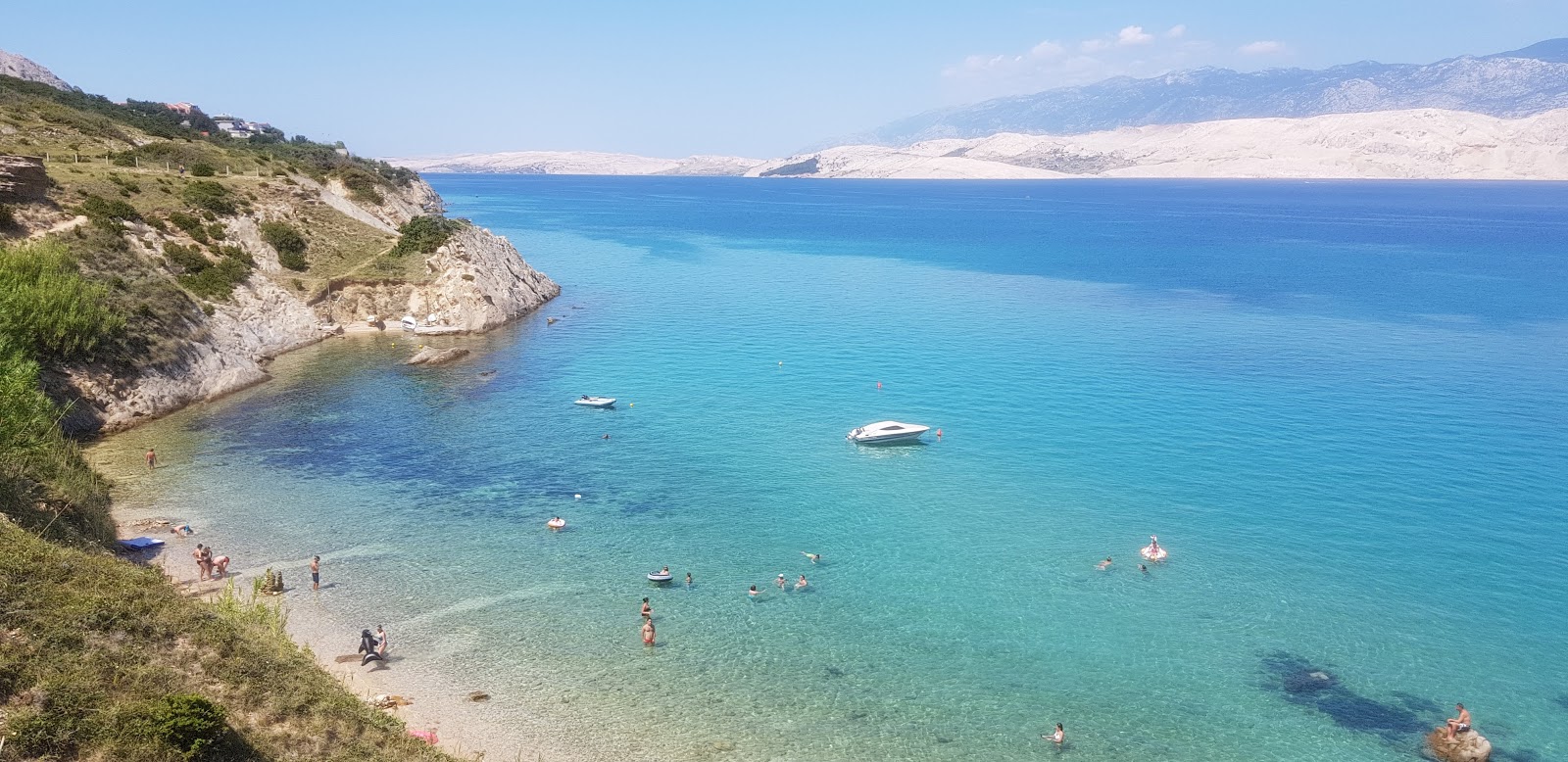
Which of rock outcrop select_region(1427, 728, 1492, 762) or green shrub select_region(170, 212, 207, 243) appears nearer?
rock outcrop select_region(1427, 728, 1492, 762)

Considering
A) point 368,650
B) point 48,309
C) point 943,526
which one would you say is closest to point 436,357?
point 48,309

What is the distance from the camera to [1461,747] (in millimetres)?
24984

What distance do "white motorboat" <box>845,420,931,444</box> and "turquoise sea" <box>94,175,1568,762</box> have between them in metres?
1.04

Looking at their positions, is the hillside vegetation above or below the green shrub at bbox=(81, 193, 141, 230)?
below

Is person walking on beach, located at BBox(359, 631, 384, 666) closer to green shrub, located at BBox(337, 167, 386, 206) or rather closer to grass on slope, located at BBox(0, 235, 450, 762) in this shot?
grass on slope, located at BBox(0, 235, 450, 762)


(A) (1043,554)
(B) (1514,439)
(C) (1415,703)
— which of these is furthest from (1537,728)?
(B) (1514,439)

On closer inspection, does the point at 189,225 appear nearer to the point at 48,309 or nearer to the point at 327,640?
the point at 48,309

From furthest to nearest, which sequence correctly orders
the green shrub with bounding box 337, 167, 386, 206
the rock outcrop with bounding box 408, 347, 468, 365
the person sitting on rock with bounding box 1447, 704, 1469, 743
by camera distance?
the green shrub with bounding box 337, 167, 386, 206, the rock outcrop with bounding box 408, 347, 468, 365, the person sitting on rock with bounding box 1447, 704, 1469, 743

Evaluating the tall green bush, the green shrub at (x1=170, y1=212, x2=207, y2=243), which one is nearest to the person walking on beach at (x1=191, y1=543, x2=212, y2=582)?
the green shrub at (x1=170, y1=212, x2=207, y2=243)

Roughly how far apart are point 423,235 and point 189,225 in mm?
19951

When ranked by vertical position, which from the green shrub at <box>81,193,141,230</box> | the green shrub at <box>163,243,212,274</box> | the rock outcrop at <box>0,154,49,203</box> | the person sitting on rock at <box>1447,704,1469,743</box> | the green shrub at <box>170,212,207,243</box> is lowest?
the person sitting on rock at <box>1447,704,1469,743</box>

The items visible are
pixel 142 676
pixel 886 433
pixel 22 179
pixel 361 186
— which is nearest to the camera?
pixel 142 676

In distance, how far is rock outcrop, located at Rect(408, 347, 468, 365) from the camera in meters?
69.2

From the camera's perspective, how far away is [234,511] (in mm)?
40625
